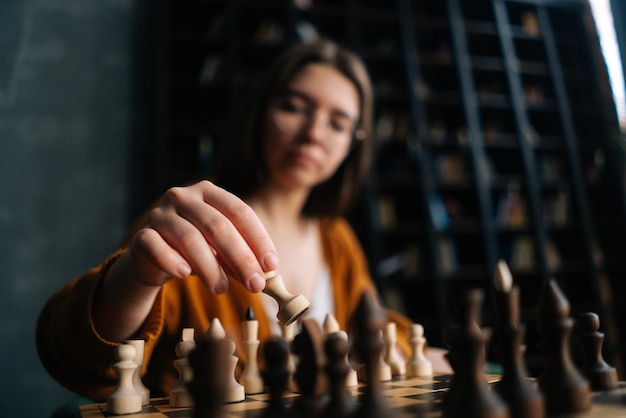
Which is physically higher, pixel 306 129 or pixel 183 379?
pixel 306 129

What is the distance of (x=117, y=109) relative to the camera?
2.79 meters

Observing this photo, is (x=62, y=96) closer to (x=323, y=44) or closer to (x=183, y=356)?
(x=323, y=44)

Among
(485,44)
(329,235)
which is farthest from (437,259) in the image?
(485,44)

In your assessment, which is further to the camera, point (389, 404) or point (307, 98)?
point (307, 98)

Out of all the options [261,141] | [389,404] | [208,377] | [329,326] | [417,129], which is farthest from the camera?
[417,129]

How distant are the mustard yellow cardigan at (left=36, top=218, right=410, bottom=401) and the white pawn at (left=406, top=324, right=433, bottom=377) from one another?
0.99 ft

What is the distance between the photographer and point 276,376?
0.43 m

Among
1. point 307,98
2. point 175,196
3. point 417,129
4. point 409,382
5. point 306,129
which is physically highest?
point 417,129

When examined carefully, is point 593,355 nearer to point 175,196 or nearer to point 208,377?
point 208,377

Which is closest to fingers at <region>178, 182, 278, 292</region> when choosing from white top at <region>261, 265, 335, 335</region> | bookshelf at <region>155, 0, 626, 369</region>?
white top at <region>261, 265, 335, 335</region>

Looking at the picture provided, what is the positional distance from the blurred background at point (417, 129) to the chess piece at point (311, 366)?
6.16 feet

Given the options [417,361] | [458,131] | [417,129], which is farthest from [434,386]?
Answer: [458,131]

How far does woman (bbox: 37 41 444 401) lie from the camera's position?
63 cm

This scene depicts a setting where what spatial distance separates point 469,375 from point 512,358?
8 centimetres
